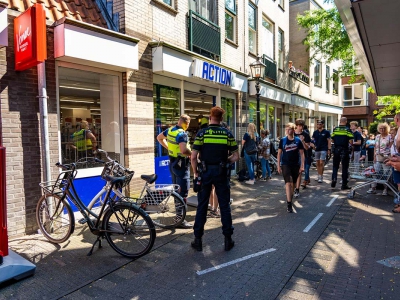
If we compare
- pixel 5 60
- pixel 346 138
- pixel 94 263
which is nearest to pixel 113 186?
A: pixel 94 263

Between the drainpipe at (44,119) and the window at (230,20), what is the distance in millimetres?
7357

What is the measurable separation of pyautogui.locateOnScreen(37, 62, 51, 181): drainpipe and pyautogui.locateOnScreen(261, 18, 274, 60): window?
10.8m

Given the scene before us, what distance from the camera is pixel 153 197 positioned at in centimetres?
478

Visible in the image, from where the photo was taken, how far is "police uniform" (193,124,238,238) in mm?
4371

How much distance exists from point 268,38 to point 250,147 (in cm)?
724

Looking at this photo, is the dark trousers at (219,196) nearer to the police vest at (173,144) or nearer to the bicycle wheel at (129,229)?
the bicycle wheel at (129,229)

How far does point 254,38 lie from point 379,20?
9.15m

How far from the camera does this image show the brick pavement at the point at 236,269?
3.31 m

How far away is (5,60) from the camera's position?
476 cm

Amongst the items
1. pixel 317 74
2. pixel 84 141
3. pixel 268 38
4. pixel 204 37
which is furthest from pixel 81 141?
pixel 317 74

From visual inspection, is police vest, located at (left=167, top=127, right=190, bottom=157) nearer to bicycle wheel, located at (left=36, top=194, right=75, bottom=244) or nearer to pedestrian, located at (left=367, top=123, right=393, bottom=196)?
bicycle wheel, located at (left=36, top=194, right=75, bottom=244)

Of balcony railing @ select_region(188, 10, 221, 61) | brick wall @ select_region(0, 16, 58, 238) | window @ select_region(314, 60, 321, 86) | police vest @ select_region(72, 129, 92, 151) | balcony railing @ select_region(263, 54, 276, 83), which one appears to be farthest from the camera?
window @ select_region(314, 60, 321, 86)

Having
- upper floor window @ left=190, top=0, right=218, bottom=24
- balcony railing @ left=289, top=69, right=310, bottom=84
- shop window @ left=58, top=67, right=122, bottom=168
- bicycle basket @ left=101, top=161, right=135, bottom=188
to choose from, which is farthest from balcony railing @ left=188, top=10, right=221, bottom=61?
balcony railing @ left=289, top=69, right=310, bottom=84

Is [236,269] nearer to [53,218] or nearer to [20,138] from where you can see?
[53,218]
